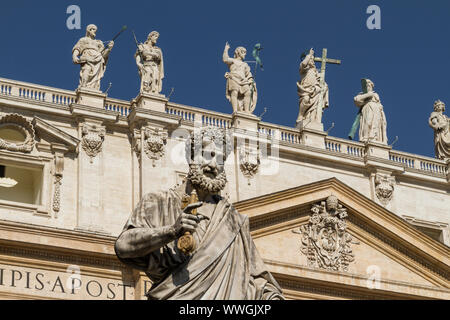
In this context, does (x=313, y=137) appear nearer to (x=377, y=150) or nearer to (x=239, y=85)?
(x=377, y=150)

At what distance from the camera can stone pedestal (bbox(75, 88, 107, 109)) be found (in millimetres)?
27578

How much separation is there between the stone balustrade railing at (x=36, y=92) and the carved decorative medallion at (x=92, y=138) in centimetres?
76

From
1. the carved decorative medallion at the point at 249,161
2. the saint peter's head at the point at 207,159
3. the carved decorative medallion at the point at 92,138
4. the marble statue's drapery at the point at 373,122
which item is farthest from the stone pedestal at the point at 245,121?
the saint peter's head at the point at 207,159

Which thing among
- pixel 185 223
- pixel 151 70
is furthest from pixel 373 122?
pixel 185 223

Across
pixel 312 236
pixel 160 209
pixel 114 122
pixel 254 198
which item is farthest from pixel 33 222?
pixel 160 209

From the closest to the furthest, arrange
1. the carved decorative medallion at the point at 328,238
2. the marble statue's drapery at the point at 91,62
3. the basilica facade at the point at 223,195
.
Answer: the basilica facade at the point at 223,195, the marble statue's drapery at the point at 91,62, the carved decorative medallion at the point at 328,238

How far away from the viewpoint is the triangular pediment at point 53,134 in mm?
26906

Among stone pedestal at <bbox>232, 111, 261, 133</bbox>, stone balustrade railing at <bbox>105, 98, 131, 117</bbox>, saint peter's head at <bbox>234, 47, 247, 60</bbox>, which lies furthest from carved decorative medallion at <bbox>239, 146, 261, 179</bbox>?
stone balustrade railing at <bbox>105, 98, 131, 117</bbox>

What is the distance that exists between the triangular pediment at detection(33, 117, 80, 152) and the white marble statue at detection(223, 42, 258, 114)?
432cm

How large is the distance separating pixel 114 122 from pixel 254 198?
12.0 ft

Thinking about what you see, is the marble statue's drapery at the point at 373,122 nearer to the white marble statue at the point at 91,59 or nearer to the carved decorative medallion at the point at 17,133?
the white marble statue at the point at 91,59

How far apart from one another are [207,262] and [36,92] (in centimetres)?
2147

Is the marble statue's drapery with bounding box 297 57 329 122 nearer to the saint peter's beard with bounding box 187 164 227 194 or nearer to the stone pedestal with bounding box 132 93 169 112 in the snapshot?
the stone pedestal with bounding box 132 93 169 112
